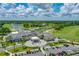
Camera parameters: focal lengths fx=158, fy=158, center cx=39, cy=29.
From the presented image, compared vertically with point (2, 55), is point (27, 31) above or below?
above

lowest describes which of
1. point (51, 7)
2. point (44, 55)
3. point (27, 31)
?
point (44, 55)

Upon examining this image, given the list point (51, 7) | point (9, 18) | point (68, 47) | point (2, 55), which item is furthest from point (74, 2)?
point (2, 55)

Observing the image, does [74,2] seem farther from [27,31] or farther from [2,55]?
[2,55]

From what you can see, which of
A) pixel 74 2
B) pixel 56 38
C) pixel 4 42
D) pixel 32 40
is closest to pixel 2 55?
pixel 4 42

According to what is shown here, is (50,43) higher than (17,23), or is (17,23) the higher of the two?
(17,23)

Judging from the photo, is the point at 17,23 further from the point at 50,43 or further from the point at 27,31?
the point at 50,43

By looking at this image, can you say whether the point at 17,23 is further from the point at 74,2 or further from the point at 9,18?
the point at 74,2
